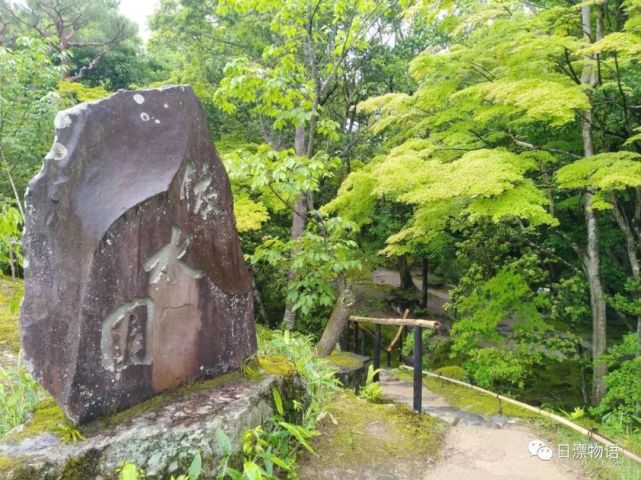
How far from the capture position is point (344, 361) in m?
6.49

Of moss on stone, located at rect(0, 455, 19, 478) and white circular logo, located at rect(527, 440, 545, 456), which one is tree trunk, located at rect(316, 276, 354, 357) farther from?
moss on stone, located at rect(0, 455, 19, 478)

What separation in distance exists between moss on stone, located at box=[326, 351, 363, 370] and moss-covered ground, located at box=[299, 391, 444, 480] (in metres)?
1.76

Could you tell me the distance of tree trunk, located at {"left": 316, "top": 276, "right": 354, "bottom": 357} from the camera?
22.6 ft

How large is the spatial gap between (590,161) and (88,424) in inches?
193

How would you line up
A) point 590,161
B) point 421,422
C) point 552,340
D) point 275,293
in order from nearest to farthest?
1. point 421,422
2. point 590,161
3. point 552,340
4. point 275,293

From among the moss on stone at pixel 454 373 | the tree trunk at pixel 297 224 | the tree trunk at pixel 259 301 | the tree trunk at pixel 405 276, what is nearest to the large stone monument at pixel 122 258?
the tree trunk at pixel 297 224

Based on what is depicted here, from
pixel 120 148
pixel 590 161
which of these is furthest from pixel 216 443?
pixel 590 161

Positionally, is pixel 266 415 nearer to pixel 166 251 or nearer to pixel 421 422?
pixel 166 251

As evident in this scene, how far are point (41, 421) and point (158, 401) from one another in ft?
1.97

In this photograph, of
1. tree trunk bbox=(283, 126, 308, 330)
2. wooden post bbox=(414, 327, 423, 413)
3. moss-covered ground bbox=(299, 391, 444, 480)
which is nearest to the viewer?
moss-covered ground bbox=(299, 391, 444, 480)

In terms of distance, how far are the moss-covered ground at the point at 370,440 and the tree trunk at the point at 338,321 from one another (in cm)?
239

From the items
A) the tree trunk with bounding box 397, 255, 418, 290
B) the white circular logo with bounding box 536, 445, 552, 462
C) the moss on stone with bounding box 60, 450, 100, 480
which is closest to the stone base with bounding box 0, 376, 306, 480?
the moss on stone with bounding box 60, 450, 100, 480

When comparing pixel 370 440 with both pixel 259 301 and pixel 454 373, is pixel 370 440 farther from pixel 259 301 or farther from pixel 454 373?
pixel 259 301

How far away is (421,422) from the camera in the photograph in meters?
4.16
